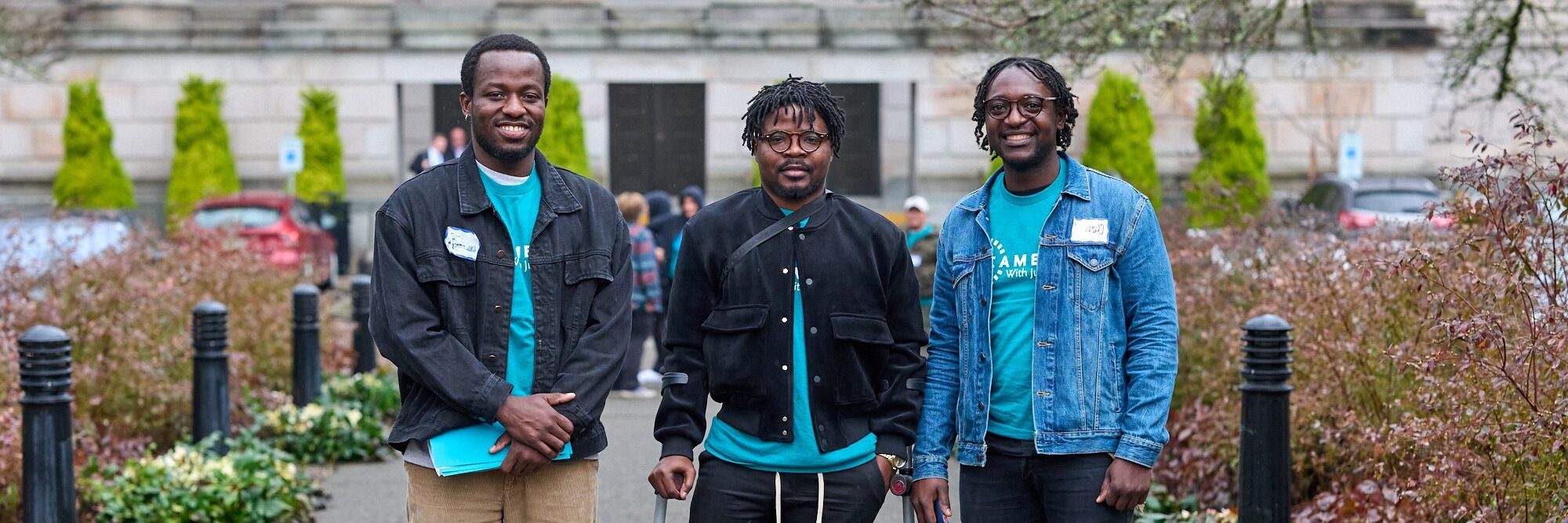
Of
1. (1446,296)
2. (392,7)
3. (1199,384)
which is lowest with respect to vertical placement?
(1199,384)

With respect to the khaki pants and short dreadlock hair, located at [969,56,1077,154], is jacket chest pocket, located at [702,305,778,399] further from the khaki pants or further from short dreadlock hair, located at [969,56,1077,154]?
short dreadlock hair, located at [969,56,1077,154]

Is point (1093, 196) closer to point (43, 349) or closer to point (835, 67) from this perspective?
point (43, 349)

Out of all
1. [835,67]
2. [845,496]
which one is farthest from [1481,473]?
[835,67]

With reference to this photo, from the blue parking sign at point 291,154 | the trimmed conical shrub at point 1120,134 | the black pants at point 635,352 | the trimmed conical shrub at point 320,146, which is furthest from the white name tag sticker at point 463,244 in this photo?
the trimmed conical shrub at point 1120,134

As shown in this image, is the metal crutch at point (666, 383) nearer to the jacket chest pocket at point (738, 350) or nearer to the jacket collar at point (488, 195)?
the jacket chest pocket at point (738, 350)

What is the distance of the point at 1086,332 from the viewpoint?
184 inches

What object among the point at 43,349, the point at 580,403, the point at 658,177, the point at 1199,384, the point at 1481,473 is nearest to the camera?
the point at 580,403

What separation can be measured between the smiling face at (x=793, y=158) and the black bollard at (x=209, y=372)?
5.62 meters

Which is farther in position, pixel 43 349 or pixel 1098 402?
pixel 43 349

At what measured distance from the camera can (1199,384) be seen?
374 inches

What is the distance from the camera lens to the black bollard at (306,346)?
11.5 meters

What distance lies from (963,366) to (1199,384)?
495cm

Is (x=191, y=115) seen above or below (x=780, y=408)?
above

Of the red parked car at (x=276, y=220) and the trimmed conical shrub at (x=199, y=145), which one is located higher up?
the trimmed conical shrub at (x=199, y=145)
